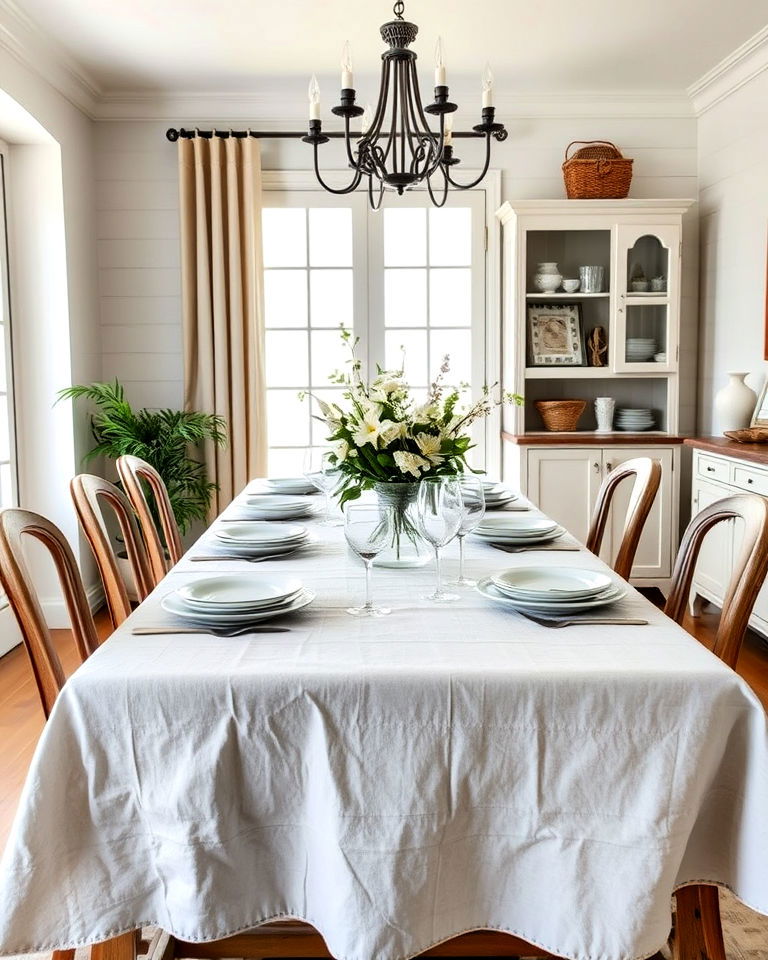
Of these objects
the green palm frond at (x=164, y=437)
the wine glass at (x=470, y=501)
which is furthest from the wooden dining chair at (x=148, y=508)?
the green palm frond at (x=164, y=437)

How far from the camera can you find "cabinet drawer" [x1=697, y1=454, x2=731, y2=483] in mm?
4035

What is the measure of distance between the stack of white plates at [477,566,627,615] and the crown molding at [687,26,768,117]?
334 centimetres

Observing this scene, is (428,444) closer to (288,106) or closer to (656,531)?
(656,531)

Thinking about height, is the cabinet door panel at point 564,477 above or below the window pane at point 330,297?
below

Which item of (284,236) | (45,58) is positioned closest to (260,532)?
(45,58)

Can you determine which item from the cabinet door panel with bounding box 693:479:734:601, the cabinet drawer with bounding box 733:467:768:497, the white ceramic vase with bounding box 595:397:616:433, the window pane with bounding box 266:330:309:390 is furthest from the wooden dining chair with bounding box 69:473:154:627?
the white ceramic vase with bounding box 595:397:616:433

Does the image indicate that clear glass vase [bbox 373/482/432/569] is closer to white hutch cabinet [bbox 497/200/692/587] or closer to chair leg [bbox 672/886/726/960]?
chair leg [bbox 672/886/726/960]

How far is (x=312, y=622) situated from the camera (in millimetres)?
1593

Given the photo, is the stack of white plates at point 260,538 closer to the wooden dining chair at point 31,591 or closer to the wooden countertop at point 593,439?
the wooden dining chair at point 31,591

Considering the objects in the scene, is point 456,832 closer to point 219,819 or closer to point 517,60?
point 219,819

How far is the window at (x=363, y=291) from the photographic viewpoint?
5.00 m

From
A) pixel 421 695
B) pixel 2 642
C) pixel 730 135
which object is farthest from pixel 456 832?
pixel 730 135

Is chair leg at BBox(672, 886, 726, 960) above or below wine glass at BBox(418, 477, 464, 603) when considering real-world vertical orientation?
below

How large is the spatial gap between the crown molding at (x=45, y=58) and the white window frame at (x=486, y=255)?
0.97 metres
